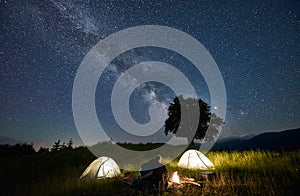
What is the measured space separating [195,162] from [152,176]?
5.38 meters

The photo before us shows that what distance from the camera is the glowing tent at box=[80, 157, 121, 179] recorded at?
10346 millimetres

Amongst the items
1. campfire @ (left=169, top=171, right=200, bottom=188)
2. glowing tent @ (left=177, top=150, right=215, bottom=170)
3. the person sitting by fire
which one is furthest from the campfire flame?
glowing tent @ (left=177, top=150, right=215, bottom=170)

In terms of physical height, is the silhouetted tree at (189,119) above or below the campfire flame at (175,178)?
above

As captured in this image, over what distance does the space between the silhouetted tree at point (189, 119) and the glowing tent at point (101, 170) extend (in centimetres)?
2759

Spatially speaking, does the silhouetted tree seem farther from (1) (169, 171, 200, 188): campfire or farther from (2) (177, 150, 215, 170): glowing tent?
(1) (169, 171, 200, 188): campfire

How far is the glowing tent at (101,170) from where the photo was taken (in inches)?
407

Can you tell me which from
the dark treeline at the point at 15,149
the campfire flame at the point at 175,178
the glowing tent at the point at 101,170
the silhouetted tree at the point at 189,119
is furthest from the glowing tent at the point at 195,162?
the dark treeline at the point at 15,149

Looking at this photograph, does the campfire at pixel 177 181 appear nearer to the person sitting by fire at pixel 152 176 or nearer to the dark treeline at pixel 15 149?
the person sitting by fire at pixel 152 176

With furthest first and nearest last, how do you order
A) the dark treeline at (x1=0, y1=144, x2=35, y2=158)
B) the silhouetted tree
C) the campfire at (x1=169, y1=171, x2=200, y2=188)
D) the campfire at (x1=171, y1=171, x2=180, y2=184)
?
the silhouetted tree < the dark treeline at (x1=0, y1=144, x2=35, y2=158) < the campfire at (x1=171, y1=171, x2=180, y2=184) < the campfire at (x1=169, y1=171, x2=200, y2=188)

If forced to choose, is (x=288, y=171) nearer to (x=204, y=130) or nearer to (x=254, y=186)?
(x=254, y=186)

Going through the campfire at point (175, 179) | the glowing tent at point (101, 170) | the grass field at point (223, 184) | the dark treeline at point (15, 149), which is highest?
the dark treeline at point (15, 149)

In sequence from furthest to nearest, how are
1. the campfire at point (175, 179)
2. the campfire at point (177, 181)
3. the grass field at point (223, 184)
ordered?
the campfire at point (175, 179) → the campfire at point (177, 181) → the grass field at point (223, 184)

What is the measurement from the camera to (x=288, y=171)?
8.72 meters

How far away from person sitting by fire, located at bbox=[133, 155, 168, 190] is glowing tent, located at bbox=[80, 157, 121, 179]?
3.17m
